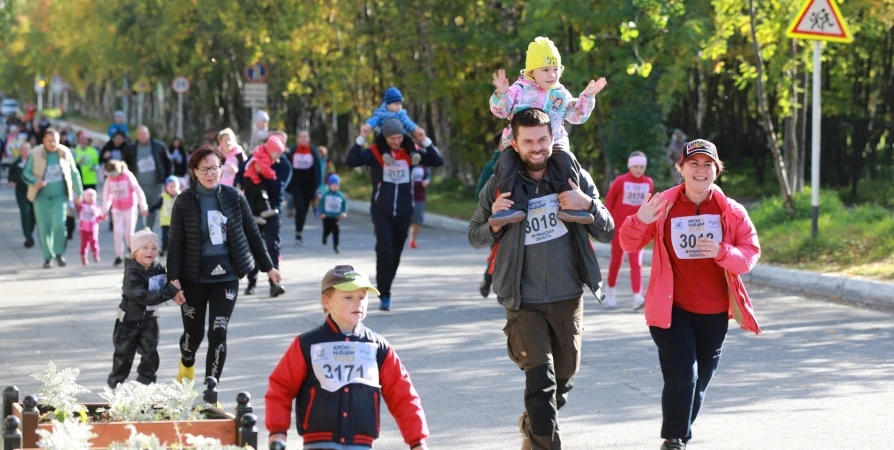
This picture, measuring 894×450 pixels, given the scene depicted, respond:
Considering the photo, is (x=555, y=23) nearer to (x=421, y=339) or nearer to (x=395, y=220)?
(x=395, y=220)

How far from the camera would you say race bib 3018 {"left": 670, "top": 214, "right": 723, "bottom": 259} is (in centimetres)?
687

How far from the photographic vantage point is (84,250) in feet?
61.7

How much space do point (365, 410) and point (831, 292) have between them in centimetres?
991

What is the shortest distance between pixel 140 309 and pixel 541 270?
3.30 metres

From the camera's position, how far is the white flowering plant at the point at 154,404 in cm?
592

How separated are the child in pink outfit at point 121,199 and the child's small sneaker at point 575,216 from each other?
12.2 meters

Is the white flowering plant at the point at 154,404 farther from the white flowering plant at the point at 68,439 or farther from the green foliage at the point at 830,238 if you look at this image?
the green foliage at the point at 830,238

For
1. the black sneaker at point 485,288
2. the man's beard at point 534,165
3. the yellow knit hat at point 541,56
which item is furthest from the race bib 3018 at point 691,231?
the black sneaker at point 485,288

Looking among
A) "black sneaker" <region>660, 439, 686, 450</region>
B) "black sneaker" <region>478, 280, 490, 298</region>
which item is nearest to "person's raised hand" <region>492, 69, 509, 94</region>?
"black sneaker" <region>660, 439, 686, 450</region>

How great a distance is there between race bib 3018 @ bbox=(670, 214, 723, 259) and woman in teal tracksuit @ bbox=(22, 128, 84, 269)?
12880 mm

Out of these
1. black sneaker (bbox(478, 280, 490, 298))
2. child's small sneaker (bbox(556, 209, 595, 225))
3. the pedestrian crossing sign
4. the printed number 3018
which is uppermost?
the pedestrian crossing sign

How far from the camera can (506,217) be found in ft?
21.4

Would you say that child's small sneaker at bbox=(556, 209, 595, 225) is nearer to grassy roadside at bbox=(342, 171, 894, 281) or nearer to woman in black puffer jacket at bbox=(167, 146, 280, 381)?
woman in black puffer jacket at bbox=(167, 146, 280, 381)

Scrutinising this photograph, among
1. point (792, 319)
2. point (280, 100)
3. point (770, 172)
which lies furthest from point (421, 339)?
point (280, 100)
